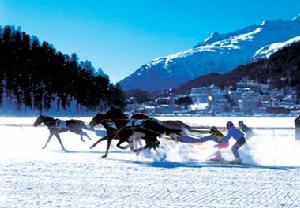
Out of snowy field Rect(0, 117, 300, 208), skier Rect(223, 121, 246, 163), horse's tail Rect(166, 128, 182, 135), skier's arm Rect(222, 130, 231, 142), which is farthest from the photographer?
horse's tail Rect(166, 128, 182, 135)

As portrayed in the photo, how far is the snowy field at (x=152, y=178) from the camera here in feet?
29.4

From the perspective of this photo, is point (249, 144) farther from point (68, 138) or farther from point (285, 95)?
point (285, 95)

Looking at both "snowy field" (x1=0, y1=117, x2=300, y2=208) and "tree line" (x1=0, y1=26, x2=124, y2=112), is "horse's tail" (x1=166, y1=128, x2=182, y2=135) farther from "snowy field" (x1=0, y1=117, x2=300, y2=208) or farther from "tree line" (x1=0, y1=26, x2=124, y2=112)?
"tree line" (x1=0, y1=26, x2=124, y2=112)

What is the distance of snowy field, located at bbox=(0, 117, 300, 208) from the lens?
8969 millimetres

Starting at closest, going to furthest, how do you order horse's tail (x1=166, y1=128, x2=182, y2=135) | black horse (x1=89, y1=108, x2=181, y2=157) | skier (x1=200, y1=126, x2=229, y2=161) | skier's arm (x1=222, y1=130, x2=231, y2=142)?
skier (x1=200, y1=126, x2=229, y2=161), skier's arm (x1=222, y1=130, x2=231, y2=142), black horse (x1=89, y1=108, x2=181, y2=157), horse's tail (x1=166, y1=128, x2=182, y2=135)

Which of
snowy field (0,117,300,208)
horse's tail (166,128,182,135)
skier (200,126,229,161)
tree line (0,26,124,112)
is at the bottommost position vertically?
snowy field (0,117,300,208)

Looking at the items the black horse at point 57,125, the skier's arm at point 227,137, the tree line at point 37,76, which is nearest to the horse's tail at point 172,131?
the skier's arm at point 227,137

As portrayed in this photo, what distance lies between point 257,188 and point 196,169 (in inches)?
129

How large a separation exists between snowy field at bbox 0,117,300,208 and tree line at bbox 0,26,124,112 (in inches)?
2406

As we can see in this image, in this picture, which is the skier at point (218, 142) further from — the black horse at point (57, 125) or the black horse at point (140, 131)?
the black horse at point (57, 125)

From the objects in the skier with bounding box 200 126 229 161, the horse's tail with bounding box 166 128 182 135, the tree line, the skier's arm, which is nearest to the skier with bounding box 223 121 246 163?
the skier's arm

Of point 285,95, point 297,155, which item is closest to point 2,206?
point 297,155

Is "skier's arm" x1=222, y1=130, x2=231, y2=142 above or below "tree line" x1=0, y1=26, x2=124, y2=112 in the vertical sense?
below

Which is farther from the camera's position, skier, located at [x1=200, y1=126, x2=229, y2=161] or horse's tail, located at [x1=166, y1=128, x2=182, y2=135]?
horse's tail, located at [x1=166, y1=128, x2=182, y2=135]
